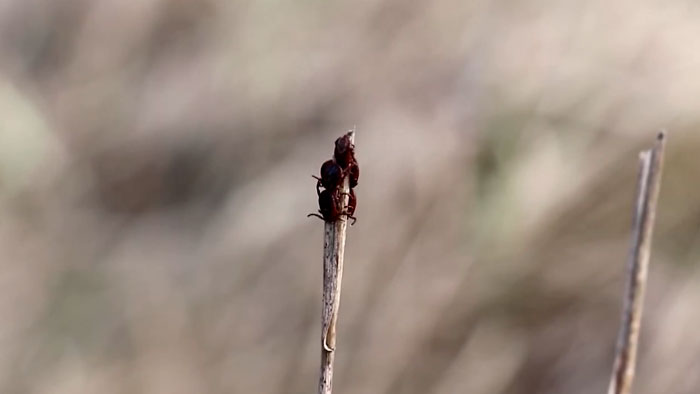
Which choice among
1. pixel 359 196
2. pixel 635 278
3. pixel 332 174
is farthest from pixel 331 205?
pixel 359 196

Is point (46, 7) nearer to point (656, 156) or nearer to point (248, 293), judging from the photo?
point (248, 293)

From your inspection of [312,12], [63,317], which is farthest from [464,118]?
[63,317]

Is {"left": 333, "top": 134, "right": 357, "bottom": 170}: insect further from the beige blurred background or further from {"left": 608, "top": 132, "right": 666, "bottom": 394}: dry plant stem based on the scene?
the beige blurred background

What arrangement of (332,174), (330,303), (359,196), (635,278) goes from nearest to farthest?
(635,278) → (330,303) → (332,174) → (359,196)

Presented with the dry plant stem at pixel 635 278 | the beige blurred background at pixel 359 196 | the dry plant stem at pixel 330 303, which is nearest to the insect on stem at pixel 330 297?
the dry plant stem at pixel 330 303

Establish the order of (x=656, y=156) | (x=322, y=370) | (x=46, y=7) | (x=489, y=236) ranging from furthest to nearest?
1. (x=46, y=7)
2. (x=489, y=236)
3. (x=322, y=370)
4. (x=656, y=156)

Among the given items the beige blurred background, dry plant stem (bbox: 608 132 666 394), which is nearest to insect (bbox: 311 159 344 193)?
dry plant stem (bbox: 608 132 666 394)

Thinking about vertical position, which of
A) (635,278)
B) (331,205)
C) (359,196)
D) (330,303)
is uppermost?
(359,196)

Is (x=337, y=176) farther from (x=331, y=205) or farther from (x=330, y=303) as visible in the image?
(x=330, y=303)
